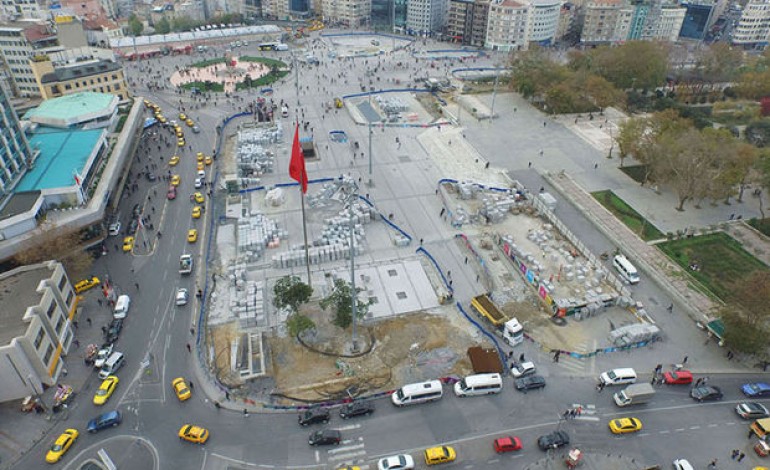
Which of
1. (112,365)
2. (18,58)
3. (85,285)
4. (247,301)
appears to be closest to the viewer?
(112,365)

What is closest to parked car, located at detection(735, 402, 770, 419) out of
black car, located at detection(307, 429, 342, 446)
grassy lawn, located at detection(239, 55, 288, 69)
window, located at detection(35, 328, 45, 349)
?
black car, located at detection(307, 429, 342, 446)

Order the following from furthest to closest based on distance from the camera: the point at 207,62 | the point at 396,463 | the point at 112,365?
1. the point at 207,62
2. the point at 112,365
3. the point at 396,463

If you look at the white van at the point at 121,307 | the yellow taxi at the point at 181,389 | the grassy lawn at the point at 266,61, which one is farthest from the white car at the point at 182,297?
the grassy lawn at the point at 266,61

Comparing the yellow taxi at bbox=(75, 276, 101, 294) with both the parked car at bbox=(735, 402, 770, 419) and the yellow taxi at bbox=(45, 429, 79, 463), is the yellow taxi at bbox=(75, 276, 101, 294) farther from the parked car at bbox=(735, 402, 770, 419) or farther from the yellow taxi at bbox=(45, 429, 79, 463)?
the parked car at bbox=(735, 402, 770, 419)

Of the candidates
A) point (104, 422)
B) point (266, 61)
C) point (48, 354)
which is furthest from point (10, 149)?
point (266, 61)

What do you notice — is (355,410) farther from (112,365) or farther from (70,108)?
(70,108)
